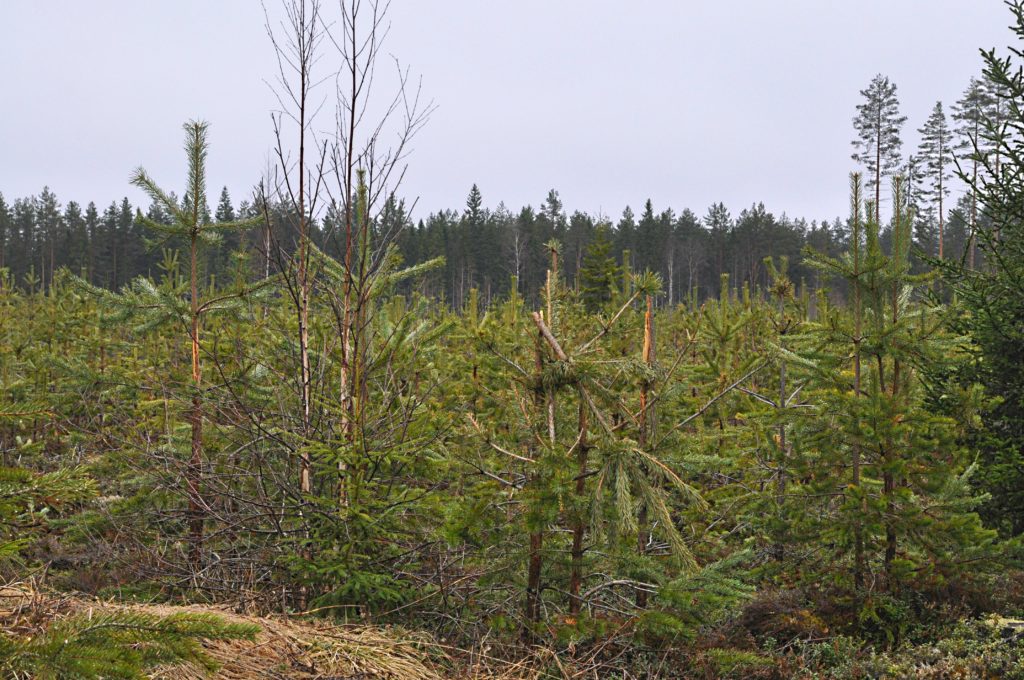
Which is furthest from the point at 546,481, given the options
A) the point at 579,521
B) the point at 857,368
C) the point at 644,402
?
the point at 857,368

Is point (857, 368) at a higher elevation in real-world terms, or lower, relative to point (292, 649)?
higher

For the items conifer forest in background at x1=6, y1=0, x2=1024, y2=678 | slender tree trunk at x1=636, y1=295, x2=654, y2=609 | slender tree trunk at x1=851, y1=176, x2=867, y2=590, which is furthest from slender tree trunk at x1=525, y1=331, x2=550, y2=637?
slender tree trunk at x1=851, y1=176, x2=867, y2=590

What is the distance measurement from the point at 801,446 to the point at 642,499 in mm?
2577

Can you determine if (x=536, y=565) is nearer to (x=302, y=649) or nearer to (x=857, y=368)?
(x=302, y=649)

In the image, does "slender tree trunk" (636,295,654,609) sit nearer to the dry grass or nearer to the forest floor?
the forest floor

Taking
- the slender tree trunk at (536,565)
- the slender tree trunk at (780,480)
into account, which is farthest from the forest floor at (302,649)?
the slender tree trunk at (780,480)

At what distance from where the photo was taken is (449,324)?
5344mm

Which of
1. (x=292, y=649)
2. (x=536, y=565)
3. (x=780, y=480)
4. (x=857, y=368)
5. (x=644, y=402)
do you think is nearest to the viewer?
(x=292, y=649)

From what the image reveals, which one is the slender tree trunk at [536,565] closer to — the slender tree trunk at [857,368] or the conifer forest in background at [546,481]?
the conifer forest in background at [546,481]

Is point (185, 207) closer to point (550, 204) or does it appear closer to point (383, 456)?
point (383, 456)

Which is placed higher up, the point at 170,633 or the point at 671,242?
the point at 671,242

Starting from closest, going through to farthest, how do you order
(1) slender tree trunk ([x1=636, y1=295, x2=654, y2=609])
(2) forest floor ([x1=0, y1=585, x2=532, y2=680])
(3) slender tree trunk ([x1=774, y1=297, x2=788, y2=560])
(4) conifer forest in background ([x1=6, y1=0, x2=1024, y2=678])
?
(2) forest floor ([x1=0, y1=585, x2=532, y2=680]) < (4) conifer forest in background ([x1=6, y1=0, x2=1024, y2=678]) < (1) slender tree trunk ([x1=636, y1=295, x2=654, y2=609]) < (3) slender tree trunk ([x1=774, y1=297, x2=788, y2=560])

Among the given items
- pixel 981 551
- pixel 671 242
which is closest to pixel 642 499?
pixel 981 551

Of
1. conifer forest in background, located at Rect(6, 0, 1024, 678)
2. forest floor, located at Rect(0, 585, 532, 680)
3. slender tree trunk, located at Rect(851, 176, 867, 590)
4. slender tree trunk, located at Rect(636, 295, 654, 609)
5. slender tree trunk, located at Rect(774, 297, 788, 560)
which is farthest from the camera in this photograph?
slender tree trunk, located at Rect(774, 297, 788, 560)
